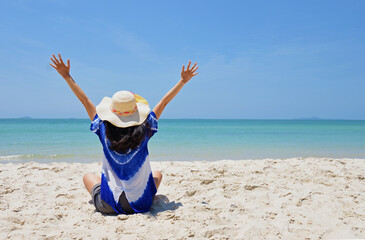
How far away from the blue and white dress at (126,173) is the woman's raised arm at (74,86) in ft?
0.42

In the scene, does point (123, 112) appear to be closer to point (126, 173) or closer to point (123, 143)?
point (123, 143)

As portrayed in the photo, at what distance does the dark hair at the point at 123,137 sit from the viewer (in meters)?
2.73

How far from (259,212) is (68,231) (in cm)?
205

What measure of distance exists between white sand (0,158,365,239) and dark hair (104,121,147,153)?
77 centimetres

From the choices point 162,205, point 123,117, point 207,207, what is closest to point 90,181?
point 162,205

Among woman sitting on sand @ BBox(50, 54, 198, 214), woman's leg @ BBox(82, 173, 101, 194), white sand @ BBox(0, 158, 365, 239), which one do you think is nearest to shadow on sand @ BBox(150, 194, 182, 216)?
white sand @ BBox(0, 158, 365, 239)

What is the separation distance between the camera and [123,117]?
2781mm

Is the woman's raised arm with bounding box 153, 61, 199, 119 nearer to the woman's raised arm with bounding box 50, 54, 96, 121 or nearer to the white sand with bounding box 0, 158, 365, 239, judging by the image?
the woman's raised arm with bounding box 50, 54, 96, 121

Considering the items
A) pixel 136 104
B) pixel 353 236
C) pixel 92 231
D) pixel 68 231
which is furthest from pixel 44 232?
pixel 353 236

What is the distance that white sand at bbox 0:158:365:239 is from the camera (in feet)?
8.35

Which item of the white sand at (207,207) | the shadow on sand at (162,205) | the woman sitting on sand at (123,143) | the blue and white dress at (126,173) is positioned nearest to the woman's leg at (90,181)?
the woman sitting on sand at (123,143)

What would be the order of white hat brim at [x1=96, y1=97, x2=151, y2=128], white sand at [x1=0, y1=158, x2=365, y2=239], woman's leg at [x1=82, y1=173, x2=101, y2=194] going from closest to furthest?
A: white sand at [x1=0, y1=158, x2=365, y2=239]
white hat brim at [x1=96, y1=97, x2=151, y2=128]
woman's leg at [x1=82, y1=173, x2=101, y2=194]

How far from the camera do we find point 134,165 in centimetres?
287

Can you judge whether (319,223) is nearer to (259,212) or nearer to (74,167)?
(259,212)
